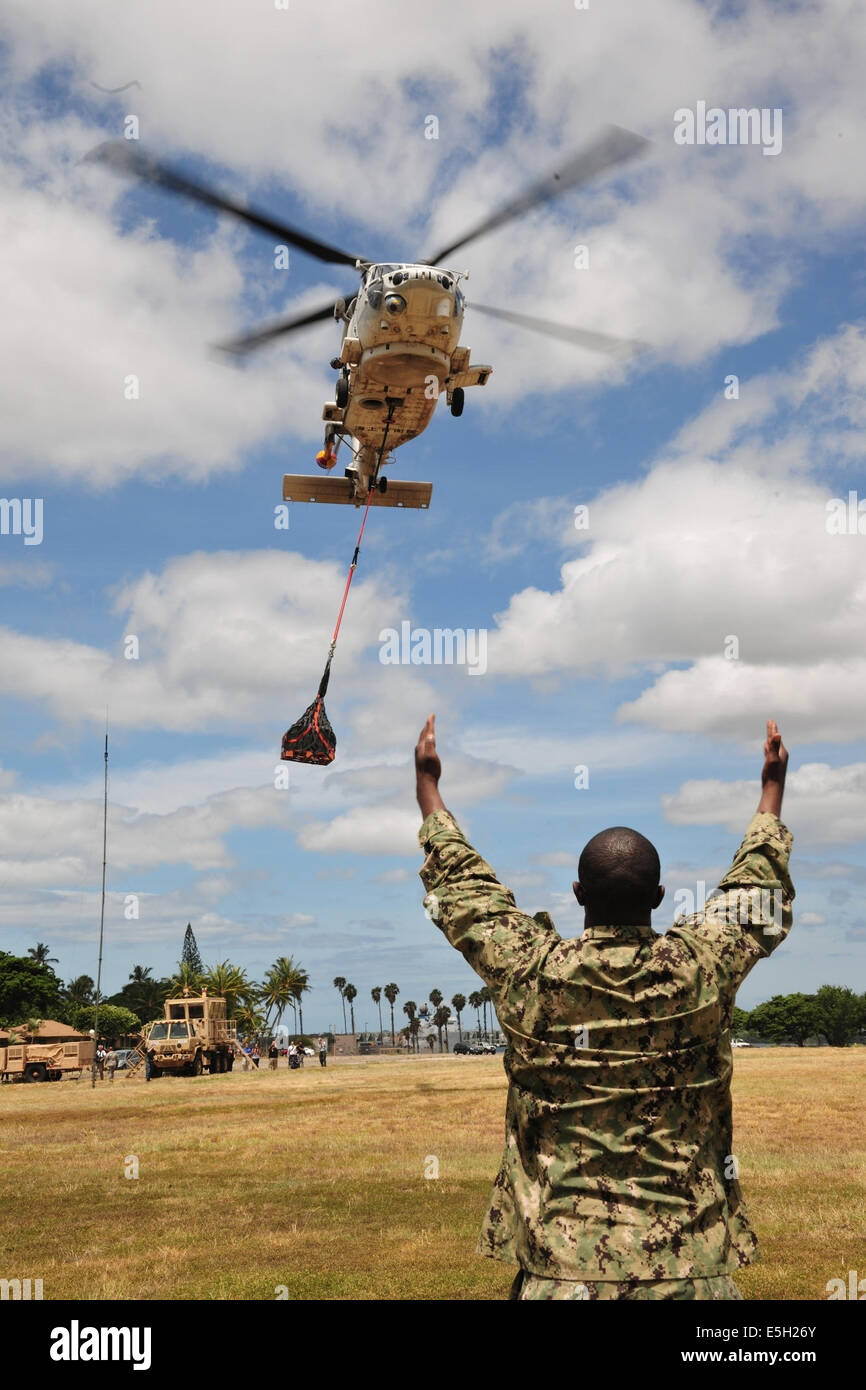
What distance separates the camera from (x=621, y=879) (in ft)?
10.5

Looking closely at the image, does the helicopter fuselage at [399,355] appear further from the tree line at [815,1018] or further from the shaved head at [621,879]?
the tree line at [815,1018]

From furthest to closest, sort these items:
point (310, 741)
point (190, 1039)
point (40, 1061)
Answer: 1. point (40, 1061)
2. point (190, 1039)
3. point (310, 741)

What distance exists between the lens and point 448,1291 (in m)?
8.97

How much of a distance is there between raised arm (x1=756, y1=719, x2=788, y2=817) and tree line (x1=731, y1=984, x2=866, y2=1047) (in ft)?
427

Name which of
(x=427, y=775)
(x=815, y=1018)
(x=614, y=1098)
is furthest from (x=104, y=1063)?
(x=815, y=1018)

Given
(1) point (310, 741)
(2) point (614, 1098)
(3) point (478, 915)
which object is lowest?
(2) point (614, 1098)

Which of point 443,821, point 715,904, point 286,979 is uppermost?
point 443,821

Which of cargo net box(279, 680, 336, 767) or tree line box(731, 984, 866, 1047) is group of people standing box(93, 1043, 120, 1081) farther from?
tree line box(731, 984, 866, 1047)

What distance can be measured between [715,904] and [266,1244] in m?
9.24

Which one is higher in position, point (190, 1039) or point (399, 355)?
point (399, 355)

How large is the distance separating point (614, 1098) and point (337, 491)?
16.2 m

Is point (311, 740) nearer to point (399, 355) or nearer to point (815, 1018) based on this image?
point (399, 355)
